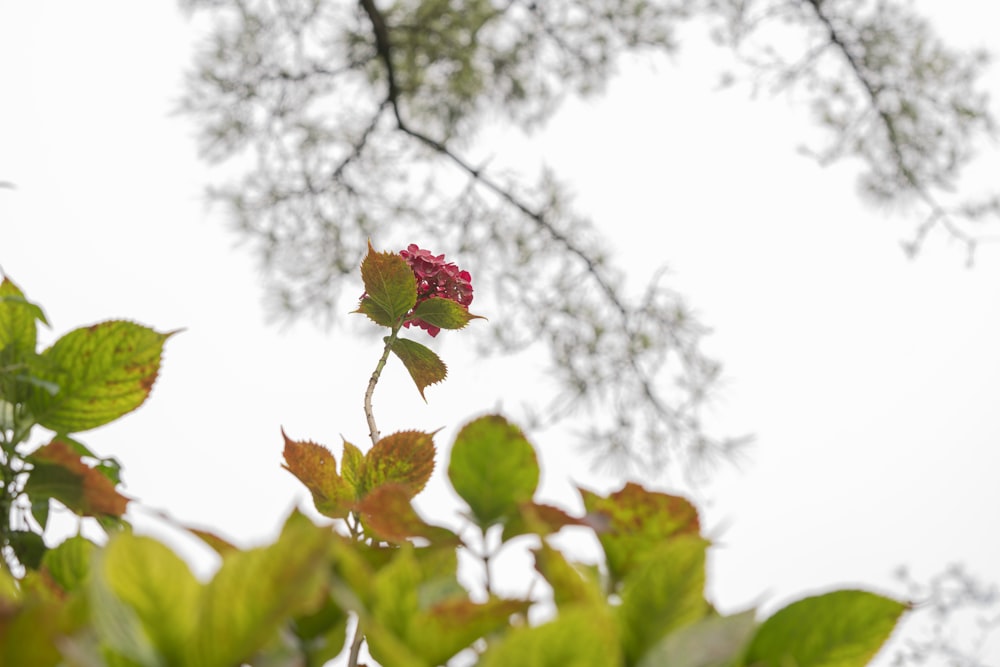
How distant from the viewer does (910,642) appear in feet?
6.96

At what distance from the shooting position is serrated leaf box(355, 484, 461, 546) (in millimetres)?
205

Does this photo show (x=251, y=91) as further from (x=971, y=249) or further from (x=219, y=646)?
(x=219, y=646)

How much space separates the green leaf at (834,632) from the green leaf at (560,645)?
0.06 m

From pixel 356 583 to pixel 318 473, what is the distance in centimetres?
12

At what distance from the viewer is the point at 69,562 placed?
221mm

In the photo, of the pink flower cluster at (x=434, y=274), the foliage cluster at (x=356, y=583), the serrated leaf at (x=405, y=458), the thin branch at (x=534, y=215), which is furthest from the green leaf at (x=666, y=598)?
the thin branch at (x=534, y=215)

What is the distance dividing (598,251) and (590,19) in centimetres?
80

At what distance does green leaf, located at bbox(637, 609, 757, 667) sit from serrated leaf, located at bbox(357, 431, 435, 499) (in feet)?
0.44

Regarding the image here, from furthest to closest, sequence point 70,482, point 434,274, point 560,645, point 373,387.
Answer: point 434,274
point 373,387
point 70,482
point 560,645

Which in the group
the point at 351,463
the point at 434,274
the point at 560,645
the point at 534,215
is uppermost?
the point at 534,215

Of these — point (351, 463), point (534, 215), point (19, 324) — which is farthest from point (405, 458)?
point (534, 215)

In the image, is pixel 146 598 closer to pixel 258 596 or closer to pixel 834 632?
pixel 258 596

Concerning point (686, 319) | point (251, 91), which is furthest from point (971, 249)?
point (251, 91)

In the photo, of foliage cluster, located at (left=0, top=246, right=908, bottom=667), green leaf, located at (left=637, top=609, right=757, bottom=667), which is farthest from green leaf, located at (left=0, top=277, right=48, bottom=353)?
green leaf, located at (left=637, top=609, right=757, bottom=667)
